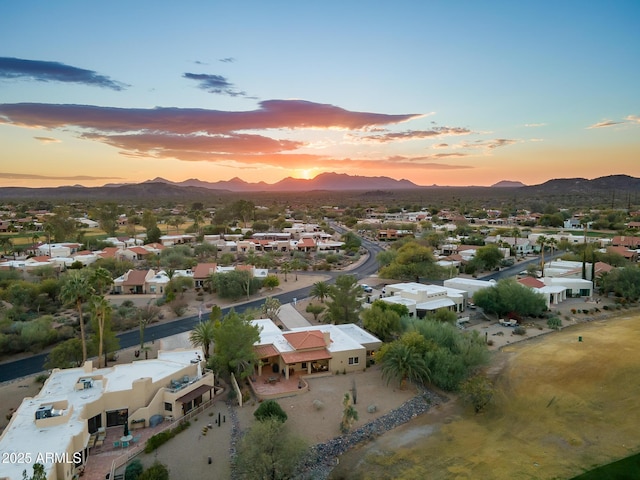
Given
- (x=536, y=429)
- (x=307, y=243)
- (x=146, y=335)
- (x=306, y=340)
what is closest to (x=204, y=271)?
(x=146, y=335)

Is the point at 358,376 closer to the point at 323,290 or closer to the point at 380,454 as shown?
the point at 380,454

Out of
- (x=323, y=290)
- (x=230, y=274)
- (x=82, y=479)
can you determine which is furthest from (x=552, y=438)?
(x=230, y=274)

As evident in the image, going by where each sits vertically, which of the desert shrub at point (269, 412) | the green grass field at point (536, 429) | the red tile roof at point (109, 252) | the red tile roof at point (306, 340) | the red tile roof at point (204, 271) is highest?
the red tile roof at point (109, 252)

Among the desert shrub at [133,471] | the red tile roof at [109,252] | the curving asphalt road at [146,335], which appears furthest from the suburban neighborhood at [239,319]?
the curving asphalt road at [146,335]

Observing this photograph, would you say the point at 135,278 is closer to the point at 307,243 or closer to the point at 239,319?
the point at 239,319

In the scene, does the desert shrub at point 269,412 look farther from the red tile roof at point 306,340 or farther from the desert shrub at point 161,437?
the red tile roof at point 306,340
